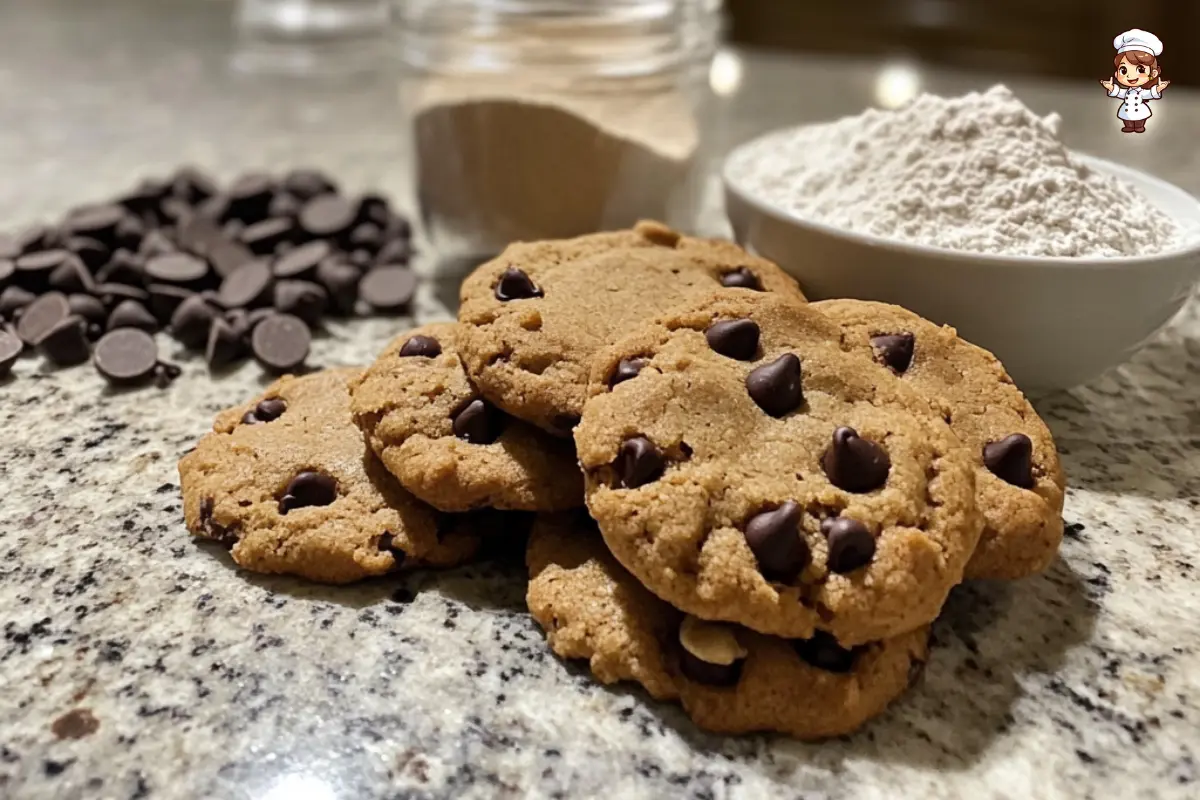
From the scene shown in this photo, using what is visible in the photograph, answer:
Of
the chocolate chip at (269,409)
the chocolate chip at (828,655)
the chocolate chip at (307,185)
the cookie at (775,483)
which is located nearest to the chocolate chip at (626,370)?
the cookie at (775,483)

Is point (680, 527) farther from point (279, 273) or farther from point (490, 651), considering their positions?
point (279, 273)

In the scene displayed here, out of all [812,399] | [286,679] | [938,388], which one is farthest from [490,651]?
[938,388]

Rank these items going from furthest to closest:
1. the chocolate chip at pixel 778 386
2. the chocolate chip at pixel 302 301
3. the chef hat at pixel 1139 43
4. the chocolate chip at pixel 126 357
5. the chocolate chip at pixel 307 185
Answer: the chocolate chip at pixel 307 185 → the chocolate chip at pixel 302 301 → the chocolate chip at pixel 126 357 → the chef hat at pixel 1139 43 → the chocolate chip at pixel 778 386

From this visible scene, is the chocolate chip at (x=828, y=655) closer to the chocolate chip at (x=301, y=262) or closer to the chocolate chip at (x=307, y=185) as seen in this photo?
the chocolate chip at (x=301, y=262)

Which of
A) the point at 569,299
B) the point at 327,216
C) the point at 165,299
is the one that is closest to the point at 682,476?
the point at 569,299

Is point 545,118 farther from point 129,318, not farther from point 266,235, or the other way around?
point 129,318

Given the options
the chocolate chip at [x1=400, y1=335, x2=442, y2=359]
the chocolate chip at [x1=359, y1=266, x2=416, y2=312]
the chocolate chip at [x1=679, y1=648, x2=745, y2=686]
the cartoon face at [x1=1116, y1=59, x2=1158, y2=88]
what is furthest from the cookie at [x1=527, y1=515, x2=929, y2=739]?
the chocolate chip at [x1=359, y1=266, x2=416, y2=312]
